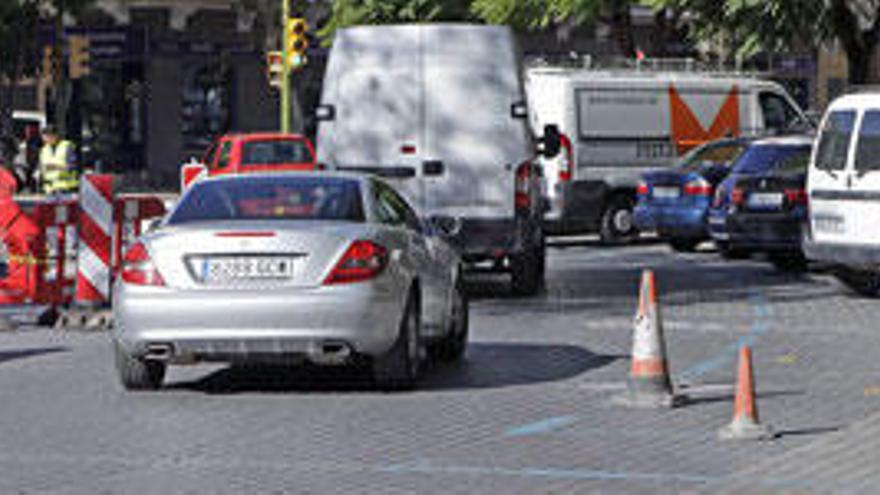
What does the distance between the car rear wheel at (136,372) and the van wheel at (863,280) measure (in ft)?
32.0

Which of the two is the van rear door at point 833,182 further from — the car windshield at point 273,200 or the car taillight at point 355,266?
the car taillight at point 355,266

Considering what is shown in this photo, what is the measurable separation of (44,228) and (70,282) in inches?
40.2

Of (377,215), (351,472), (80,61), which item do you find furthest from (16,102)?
(351,472)

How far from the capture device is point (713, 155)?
28828 millimetres

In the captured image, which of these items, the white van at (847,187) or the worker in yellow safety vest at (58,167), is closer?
the white van at (847,187)

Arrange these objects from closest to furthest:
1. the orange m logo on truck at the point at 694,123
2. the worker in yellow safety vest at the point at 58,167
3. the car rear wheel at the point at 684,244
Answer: the worker in yellow safety vest at the point at 58,167
the car rear wheel at the point at 684,244
the orange m logo on truck at the point at 694,123

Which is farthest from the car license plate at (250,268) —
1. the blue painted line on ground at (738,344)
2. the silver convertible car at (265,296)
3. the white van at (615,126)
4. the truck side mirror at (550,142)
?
the white van at (615,126)

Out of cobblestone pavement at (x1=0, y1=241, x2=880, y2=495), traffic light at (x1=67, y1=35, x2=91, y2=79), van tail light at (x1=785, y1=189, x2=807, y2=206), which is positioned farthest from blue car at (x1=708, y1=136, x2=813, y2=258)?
traffic light at (x1=67, y1=35, x2=91, y2=79)

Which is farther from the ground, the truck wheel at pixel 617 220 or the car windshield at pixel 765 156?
the car windshield at pixel 765 156

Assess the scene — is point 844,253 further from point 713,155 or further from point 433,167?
point 713,155

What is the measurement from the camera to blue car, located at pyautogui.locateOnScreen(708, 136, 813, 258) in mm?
24703

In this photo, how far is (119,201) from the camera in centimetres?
1919

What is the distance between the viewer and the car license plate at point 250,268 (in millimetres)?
12266

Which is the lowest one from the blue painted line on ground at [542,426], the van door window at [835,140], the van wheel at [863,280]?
the van wheel at [863,280]
